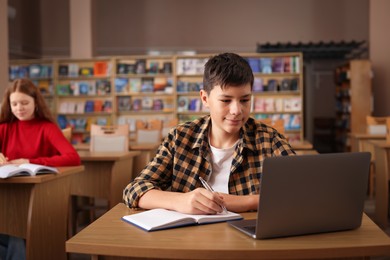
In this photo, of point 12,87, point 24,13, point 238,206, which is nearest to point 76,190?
point 12,87

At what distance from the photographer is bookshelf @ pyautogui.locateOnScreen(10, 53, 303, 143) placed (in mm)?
9461

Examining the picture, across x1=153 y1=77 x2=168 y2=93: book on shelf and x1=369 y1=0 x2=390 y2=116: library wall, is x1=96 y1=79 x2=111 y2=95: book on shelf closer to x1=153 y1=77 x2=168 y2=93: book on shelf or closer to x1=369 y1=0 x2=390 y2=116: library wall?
x1=153 y1=77 x2=168 y2=93: book on shelf

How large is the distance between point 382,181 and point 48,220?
10.9 feet

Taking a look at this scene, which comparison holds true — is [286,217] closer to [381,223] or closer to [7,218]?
[7,218]

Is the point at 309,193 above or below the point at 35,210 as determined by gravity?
above

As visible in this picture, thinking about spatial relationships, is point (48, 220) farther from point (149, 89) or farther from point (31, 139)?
point (149, 89)

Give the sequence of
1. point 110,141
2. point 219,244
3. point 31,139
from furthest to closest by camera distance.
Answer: point 110,141 → point 31,139 → point 219,244

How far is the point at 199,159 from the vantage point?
6.67ft

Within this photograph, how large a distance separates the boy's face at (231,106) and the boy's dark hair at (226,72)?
19 mm

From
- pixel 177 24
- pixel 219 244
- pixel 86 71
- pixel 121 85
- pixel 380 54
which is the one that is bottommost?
pixel 219 244

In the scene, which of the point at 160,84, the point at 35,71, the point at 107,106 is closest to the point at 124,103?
the point at 107,106

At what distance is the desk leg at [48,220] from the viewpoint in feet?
9.61

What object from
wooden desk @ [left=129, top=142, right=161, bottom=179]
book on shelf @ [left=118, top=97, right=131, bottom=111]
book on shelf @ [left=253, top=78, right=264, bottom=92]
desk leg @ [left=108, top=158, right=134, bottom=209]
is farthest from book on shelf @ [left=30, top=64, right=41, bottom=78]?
desk leg @ [left=108, top=158, right=134, bottom=209]

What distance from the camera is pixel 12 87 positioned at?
11.6ft
